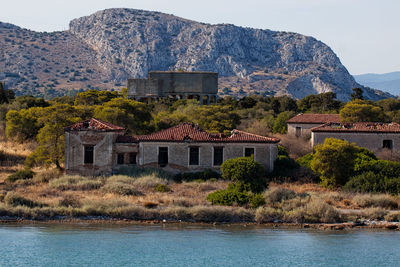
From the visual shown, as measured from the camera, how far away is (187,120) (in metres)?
56.0

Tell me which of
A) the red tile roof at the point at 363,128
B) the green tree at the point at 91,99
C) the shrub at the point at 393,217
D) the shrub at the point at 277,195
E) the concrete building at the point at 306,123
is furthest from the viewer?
the green tree at the point at 91,99

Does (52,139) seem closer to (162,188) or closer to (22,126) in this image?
(162,188)

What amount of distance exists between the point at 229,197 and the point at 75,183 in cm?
963

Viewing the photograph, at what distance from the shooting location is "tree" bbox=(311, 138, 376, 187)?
3725 cm

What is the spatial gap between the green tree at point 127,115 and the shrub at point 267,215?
66.5ft

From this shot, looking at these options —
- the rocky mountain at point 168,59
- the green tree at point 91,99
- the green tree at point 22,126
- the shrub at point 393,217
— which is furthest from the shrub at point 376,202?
the rocky mountain at point 168,59

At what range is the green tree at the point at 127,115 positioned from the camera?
159 feet

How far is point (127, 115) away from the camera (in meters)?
50.0

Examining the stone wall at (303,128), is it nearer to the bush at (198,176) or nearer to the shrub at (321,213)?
the bush at (198,176)

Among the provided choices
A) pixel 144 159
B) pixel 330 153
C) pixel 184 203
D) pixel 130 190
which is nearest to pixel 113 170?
pixel 144 159

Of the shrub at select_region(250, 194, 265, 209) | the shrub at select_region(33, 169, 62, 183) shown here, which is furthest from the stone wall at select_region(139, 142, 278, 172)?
the shrub at select_region(250, 194, 265, 209)

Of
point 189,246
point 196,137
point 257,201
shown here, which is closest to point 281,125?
point 196,137

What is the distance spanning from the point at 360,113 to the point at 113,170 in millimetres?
26026

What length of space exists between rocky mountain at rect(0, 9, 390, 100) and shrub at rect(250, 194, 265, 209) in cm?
12855
